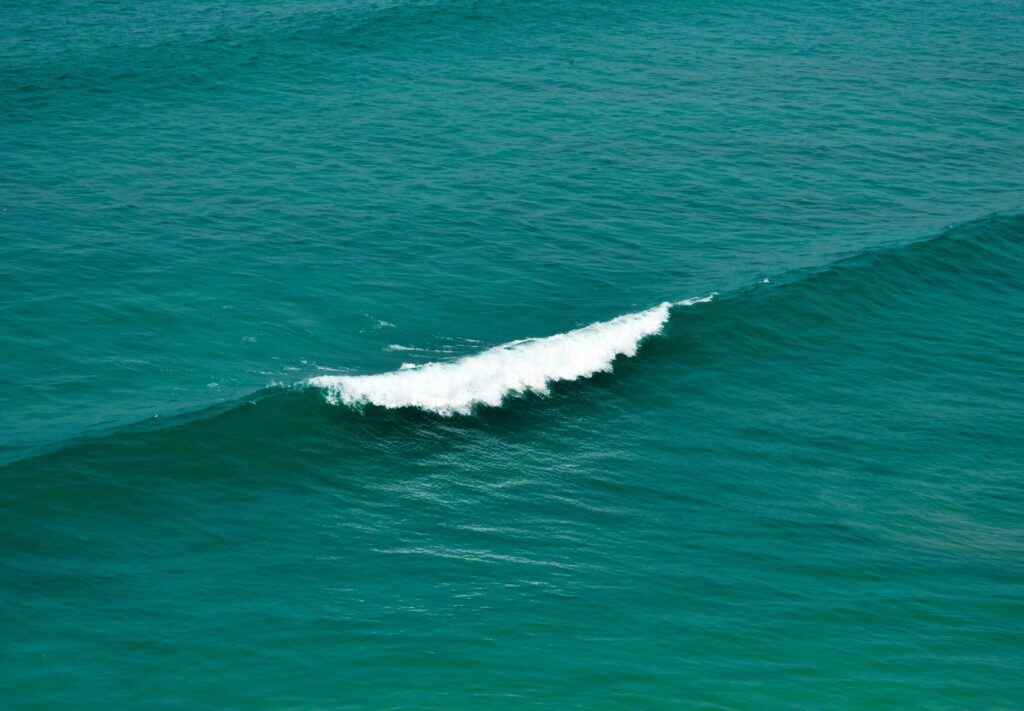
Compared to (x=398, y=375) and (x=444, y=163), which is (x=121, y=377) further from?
(x=444, y=163)

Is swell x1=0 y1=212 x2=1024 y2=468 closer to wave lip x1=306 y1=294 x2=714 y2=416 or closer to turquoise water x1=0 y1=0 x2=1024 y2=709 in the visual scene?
wave lip x1=306 y1=294 x2=714 y2=416

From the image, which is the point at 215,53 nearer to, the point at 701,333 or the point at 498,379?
the point at 701,333

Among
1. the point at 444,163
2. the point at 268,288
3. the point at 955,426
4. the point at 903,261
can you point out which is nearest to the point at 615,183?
the point at 444,163

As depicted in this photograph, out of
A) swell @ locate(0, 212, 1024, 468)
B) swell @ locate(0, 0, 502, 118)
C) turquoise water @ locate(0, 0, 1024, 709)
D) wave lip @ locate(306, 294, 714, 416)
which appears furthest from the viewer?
swell @ locate(0, 0, 502, 118)

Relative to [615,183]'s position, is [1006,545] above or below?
below

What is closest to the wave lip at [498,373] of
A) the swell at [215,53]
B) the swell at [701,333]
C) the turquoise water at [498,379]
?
the swell at [701,333]

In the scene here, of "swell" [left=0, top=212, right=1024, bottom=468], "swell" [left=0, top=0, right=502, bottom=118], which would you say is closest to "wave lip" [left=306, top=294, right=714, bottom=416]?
"swell" [left=0, top=212, right=1024, bottom=468]
